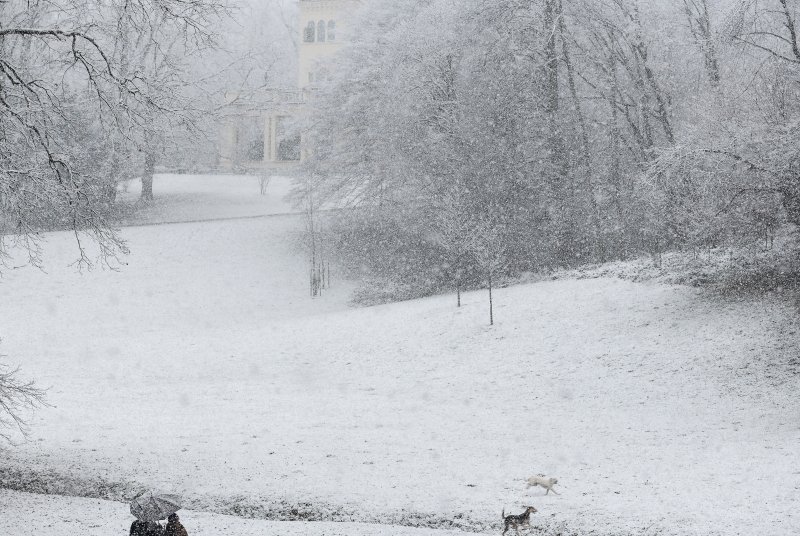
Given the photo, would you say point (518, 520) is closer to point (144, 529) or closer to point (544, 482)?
point (544, 482)

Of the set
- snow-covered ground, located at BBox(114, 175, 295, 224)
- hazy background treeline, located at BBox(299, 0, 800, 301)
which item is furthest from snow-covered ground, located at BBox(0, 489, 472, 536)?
snow-covered ground, located at BBox(114, 175, 295, 224)

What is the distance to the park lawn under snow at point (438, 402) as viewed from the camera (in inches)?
433

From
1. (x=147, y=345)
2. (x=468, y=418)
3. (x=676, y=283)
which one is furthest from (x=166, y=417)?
(x=676, y=283)

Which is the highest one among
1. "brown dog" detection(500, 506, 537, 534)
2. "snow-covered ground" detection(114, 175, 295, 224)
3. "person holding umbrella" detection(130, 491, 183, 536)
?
"snow-covered ground" detection(114, 175, 295, 224)

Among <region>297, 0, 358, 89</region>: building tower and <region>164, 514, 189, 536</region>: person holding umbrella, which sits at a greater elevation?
<region>297, 0, 358, 89</region>: building tower

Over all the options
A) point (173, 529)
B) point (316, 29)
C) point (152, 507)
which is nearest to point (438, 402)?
point (173, 529)

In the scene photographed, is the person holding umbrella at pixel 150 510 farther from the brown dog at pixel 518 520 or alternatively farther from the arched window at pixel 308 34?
the arched window at pixel 308 34

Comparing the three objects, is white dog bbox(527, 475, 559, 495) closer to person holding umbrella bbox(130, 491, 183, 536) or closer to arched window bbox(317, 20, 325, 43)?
person holding umbrella bbox(130, 491, 183, 536)

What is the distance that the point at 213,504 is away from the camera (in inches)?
432

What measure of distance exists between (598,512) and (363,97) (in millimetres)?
27234

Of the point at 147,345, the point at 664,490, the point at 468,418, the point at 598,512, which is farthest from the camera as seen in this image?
the point at 147,345

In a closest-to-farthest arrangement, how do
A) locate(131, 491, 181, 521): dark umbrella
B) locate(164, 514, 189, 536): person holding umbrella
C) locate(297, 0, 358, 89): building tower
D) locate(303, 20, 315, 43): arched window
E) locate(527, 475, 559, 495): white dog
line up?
locate(131, 491, 181, 521): dark umbrella → locate(164, 514, 189, 536): person holding umbrella → locate(527, 475, 559, 495): white dog → locate(297, 0, 358, 89): building tower → locate(303, 20, 315, 43): arched window

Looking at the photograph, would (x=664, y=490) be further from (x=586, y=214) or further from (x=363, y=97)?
(x=363, y=97)

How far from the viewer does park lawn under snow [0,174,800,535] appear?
1101 cm
